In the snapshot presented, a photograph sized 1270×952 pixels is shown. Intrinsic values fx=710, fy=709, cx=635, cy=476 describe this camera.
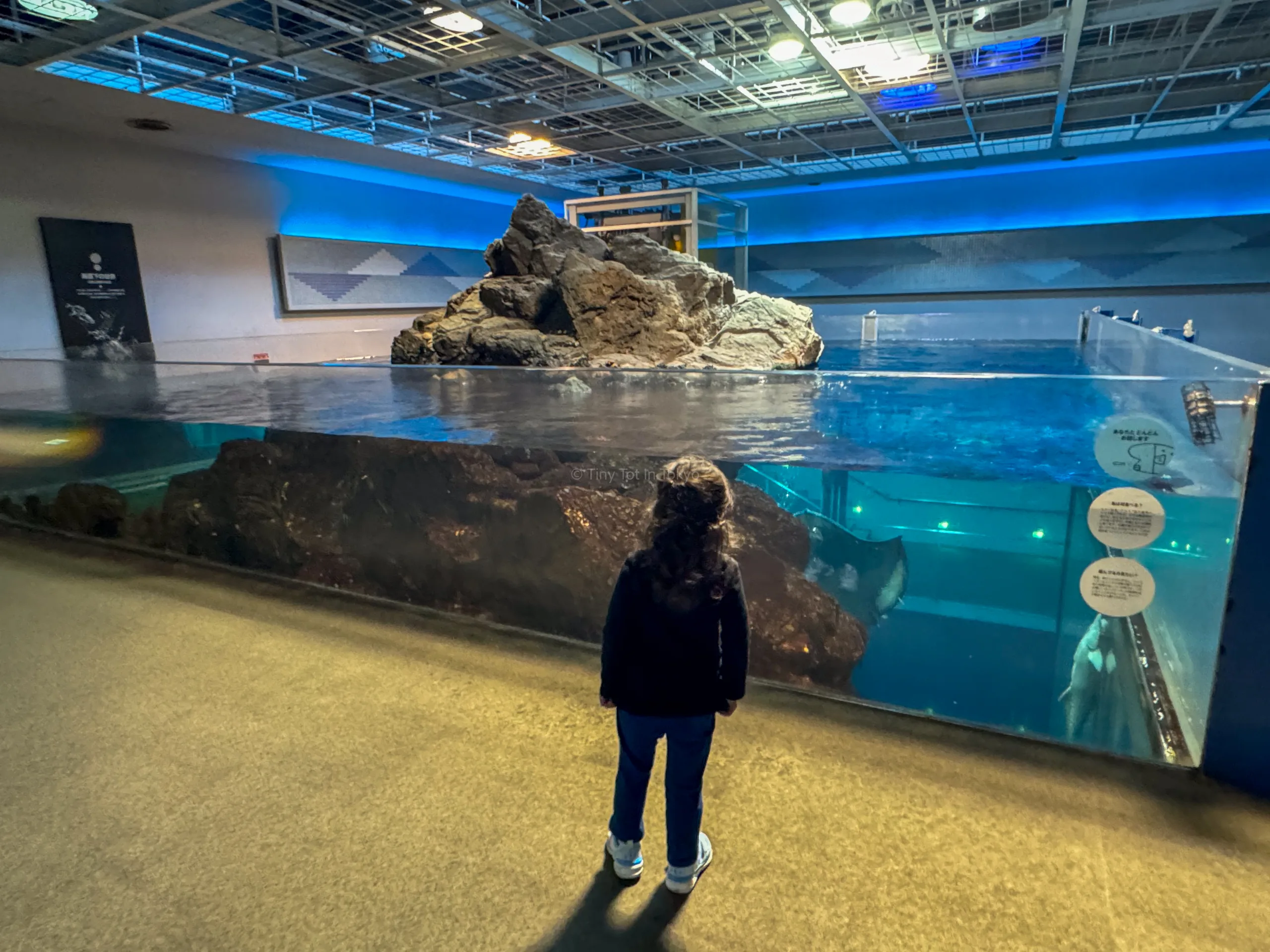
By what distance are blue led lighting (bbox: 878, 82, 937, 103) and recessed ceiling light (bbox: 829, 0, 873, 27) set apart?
7.87 ft

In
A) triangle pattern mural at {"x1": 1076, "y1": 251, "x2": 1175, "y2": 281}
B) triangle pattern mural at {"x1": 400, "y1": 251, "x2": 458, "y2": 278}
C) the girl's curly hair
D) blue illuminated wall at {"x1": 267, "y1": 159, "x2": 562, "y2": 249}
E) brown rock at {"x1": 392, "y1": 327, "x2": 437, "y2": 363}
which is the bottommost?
the girl's curly hair

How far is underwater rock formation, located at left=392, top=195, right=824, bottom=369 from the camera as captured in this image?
630 cm

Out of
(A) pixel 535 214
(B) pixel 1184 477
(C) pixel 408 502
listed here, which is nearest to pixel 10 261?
(A) pixel 535 214

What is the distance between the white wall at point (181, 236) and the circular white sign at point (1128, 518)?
21.3 feet

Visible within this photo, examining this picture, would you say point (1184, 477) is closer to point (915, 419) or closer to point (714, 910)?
point (915, 419)

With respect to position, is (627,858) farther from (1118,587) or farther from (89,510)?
(89,510)

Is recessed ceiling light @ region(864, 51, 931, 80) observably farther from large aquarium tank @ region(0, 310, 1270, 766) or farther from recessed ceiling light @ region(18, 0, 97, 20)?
recessed ceiling light @ region(18, 0, 97, 20)

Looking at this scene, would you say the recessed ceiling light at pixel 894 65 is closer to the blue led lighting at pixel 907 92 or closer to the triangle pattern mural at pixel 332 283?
the blue led lighting at pixel 907 92

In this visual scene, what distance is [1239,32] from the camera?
729 centimetres

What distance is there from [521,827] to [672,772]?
566 mm

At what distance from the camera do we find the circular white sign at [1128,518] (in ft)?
6.63

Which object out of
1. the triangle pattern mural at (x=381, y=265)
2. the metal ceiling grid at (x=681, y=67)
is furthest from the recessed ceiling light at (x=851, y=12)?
the triangle pattern mural at (x=381, y=265)

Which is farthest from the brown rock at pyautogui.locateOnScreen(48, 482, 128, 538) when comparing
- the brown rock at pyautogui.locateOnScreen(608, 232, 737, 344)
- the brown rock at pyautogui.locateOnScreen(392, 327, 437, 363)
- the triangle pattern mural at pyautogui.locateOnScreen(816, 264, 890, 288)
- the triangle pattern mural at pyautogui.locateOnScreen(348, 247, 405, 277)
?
the triangle pattern mural at pyautogui.locateOnScreen(816, 264, 890, 288)

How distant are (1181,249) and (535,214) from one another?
1166cm
